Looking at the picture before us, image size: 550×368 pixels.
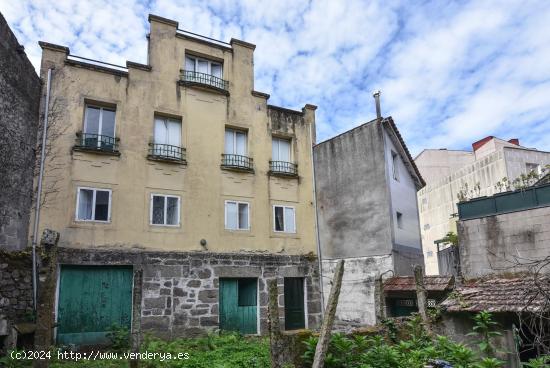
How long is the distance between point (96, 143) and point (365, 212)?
9546mm

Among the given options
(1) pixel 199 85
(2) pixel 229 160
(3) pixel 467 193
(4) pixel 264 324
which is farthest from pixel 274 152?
(3) pixel 467 193

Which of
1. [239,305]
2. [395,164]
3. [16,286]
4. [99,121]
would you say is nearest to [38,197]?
[16,286]

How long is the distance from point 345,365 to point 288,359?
92 centimetres

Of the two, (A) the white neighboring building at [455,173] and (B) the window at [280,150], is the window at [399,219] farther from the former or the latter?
(A) the white neighboring building at [455,173]

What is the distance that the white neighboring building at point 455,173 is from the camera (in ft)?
81.8

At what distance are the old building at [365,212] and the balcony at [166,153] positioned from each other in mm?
5743

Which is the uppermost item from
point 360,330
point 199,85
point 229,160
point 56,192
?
point 199,85

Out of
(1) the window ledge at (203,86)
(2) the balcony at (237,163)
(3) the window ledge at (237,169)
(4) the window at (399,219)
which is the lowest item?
(4) the window at (399,219)

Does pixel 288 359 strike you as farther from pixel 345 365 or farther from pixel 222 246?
pixel 222 246

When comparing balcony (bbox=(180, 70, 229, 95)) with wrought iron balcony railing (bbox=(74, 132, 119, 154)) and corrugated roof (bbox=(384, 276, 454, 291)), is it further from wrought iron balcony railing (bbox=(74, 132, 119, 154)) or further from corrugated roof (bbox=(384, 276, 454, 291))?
corrugated roof (bbox=(384, 276, 454, 291))

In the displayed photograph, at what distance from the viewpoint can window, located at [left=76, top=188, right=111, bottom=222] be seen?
12.0 meters

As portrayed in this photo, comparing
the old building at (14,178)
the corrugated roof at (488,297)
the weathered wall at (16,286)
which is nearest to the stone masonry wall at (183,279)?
the weathered wall at (16,286)

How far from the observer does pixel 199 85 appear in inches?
571

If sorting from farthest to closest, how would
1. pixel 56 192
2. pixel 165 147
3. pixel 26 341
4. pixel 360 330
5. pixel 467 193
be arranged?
pixel 467 193
pixel 165 147
pixel 56 192
pixel 26 341
pixel 360 330
